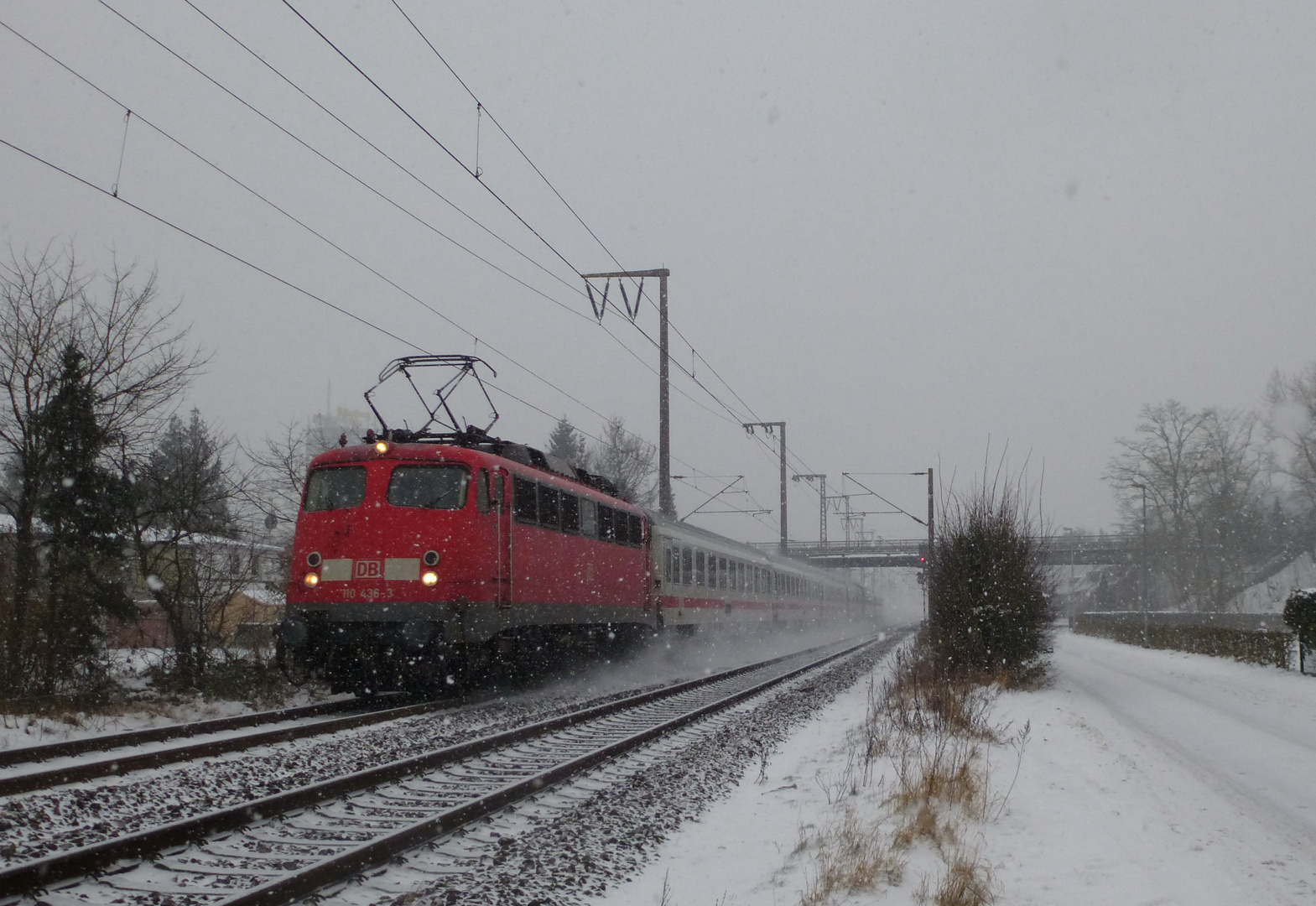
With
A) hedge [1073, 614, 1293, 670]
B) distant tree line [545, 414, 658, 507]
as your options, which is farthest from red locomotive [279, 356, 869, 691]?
distant tree line [545, 414, 658, 507]

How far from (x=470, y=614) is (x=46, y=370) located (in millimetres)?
6200

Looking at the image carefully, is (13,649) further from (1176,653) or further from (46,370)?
(1176,653)

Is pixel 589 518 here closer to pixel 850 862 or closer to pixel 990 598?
pixel 990 598

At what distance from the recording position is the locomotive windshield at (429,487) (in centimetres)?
1205

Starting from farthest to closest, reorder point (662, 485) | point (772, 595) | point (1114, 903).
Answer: point (772, 595) < point (662, 485) < point (1114, 903)

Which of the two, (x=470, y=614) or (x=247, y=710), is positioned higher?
(x=470, y=614)

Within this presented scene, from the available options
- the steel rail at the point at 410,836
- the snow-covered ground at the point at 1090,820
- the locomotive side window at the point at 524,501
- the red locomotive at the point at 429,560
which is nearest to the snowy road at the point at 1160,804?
the snow-covered ground at the point at 1090,820

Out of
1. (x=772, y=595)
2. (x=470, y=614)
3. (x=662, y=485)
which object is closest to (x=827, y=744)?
(x=470, y=614)

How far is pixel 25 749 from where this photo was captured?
7.52 m

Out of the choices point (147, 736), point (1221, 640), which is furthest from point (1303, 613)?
point (147, 736)

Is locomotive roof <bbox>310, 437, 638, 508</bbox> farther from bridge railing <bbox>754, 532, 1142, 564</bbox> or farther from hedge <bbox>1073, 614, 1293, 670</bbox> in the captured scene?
bridge railing <bbox>754, 532, 1142, 564</bbox>

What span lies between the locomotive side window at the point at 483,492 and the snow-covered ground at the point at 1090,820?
4.54m

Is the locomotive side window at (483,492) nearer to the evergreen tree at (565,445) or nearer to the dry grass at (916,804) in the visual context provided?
the dry grass at (916,804)

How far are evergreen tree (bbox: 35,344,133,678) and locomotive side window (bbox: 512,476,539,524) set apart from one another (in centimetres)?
504
